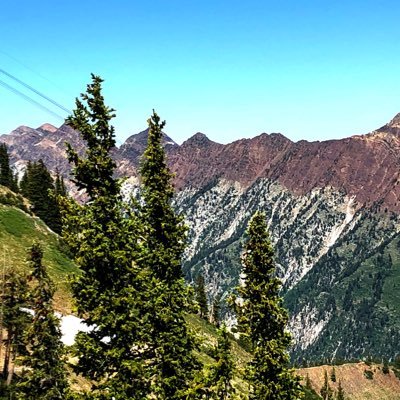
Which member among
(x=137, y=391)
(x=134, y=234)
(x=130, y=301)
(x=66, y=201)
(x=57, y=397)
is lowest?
(x=57, y=397)

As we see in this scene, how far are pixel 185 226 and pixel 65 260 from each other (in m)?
49.9

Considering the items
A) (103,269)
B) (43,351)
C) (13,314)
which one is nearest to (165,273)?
(103,269)

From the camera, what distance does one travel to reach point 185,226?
27375 millimetres

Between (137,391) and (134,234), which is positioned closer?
(137,391)

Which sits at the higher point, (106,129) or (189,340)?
(106,129)

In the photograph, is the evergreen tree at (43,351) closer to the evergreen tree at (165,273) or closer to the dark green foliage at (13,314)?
the dark green foliage at (13,314)

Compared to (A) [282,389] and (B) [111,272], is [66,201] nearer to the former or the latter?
(B) [111,272]

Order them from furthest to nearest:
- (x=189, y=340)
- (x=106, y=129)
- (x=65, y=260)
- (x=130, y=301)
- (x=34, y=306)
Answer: (x=65, y=260)
(x=34, y=306)
(x=189, y=340)
(x=106, y=129)
(x=130, y=301)

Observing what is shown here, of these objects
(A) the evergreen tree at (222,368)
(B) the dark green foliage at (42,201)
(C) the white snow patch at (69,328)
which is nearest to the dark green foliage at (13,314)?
(C) the white snow patch at (69,328)

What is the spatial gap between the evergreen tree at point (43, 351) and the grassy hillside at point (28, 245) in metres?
21.1

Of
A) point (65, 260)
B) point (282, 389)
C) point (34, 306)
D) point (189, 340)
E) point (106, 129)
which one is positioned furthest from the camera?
point (65, 260)

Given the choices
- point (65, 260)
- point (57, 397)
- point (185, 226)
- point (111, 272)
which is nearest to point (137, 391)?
point (111, 272)

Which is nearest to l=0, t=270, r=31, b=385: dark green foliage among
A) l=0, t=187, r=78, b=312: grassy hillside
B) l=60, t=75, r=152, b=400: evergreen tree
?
l=0, t=187, r=78, b=312: grassy hillside

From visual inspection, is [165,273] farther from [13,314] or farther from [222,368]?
[13,314]
